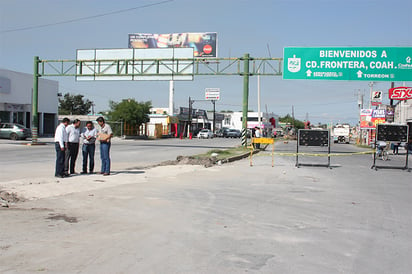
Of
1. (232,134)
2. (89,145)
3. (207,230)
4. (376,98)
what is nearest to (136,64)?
(89,145)

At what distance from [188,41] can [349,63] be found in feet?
131

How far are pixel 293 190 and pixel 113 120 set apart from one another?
4636 cm

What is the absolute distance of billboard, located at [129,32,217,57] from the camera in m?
62.3

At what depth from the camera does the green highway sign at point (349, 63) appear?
86.2 ft

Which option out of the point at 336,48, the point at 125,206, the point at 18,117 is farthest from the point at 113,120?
the point at 125,206

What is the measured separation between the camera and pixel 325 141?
1911cm

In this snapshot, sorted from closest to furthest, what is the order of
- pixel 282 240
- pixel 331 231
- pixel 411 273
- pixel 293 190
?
Answer: 1. pixel 411 273
2. pixel 282 240
3. pixel 331 231
4. pixel 293 190

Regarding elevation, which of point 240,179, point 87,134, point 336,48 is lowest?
point 240,179

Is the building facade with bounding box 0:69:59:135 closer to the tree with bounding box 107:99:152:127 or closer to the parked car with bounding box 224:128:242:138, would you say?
the tree with bounding box 107:99:152:127

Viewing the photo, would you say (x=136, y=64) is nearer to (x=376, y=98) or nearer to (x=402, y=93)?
(x=402, y=93)

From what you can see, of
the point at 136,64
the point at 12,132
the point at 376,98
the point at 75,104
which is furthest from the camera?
the point at 75,104

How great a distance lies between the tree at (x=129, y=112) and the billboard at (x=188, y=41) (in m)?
10.1

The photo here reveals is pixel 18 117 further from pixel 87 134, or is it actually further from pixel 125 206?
pixel 125 206

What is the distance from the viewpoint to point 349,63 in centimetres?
2681
